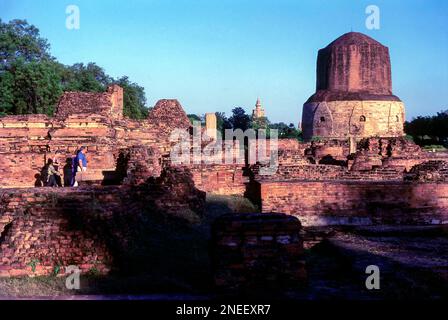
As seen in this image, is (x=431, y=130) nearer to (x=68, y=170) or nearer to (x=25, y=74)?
(x=25, y=74)

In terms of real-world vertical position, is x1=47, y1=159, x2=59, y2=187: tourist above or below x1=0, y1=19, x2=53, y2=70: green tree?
below

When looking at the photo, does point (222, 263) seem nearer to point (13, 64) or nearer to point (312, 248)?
point (312, 248)

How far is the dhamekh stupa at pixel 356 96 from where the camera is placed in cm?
3441

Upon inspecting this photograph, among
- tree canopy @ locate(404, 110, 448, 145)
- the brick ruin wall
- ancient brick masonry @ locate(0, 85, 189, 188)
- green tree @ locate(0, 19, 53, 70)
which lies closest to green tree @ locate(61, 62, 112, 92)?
green tree @ locate(0, 19, 53, 70)

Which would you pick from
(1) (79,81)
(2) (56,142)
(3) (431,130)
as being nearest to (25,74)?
(1) (79,81)

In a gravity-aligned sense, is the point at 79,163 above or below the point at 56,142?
below

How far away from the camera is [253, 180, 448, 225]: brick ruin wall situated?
8234 millimetres

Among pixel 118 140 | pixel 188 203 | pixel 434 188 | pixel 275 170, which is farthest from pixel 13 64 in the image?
pixel 434 188

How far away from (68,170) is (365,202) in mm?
6472

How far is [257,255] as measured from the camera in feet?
12.8

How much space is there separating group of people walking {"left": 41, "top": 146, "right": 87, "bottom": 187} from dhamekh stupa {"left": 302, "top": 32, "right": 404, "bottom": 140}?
2544cm

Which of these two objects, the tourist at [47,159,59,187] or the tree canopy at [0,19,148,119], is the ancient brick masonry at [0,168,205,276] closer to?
the tourist at [47,159,59,187]

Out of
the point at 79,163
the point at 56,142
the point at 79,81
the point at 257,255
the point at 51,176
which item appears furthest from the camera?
the point at 79,81

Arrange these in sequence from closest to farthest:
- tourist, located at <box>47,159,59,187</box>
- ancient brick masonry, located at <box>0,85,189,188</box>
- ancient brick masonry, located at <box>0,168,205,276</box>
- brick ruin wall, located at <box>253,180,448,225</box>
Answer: ancient brick masonry, located at <box>0,168,205,276</box>, brick ruin wall, located at <box>253,180,448,225</box>, tourist, located at <box>47,159,59,187</box>, ancient brick masonry, located at <box>0,85,189,188</box>
